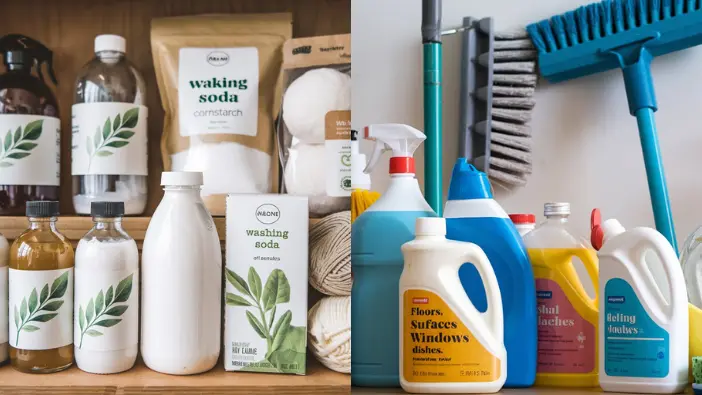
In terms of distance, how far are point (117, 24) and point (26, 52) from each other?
0.37 feet

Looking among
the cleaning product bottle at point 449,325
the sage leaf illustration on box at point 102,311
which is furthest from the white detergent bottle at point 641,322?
the sage leaf illustration on box at point 102,311

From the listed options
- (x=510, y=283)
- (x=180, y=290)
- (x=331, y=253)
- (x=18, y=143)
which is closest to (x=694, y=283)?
(x=510, y=283)

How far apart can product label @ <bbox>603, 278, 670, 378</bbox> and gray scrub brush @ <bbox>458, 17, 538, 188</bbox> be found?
0.31 meters

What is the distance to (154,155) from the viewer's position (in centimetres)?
71

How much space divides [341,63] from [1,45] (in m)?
0.42

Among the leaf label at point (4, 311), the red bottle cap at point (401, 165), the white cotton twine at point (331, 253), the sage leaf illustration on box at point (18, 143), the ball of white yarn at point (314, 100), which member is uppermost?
the ball of white yarn at point (314, 100)

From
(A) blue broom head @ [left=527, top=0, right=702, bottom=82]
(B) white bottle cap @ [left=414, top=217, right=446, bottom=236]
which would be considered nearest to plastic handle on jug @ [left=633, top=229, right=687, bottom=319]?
(B) white bottle cap @ [left=414, top=217, right=446, bottom=236]

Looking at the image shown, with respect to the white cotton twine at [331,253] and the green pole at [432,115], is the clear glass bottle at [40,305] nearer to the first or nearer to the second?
the white cotton twine at [331,253]

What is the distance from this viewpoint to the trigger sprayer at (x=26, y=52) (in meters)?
0.70

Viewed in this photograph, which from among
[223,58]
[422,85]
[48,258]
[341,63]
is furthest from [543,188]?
[48,258]

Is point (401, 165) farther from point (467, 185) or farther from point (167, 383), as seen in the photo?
point (167, 383)

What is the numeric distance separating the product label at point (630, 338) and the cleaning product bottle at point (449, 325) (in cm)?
13

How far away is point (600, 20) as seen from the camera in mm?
916

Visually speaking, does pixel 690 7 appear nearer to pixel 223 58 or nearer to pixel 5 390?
pixel 223 58
